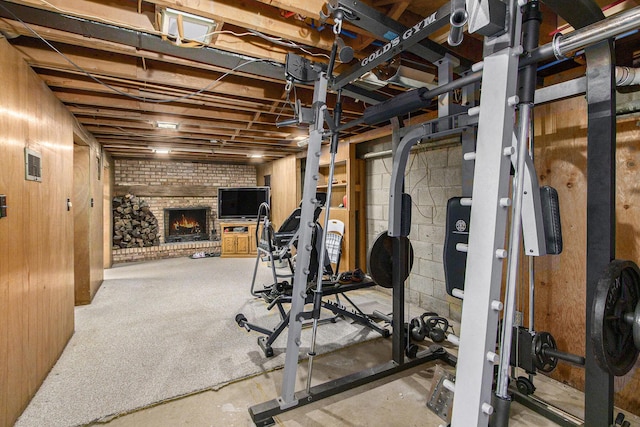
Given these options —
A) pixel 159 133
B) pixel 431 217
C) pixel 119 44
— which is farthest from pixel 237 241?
pixel 119 44

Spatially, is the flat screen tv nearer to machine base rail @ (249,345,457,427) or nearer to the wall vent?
the wall vent

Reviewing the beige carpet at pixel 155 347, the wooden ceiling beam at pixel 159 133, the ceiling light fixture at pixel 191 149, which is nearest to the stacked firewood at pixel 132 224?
the ceiling light fixture at pixel 191 149

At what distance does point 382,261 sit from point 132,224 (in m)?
6.41

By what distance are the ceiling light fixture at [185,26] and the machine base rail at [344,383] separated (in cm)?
228

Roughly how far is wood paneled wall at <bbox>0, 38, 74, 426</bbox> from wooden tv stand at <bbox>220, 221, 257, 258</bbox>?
4.23 metres

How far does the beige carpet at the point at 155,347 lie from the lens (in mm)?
2049

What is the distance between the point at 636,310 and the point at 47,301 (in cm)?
341

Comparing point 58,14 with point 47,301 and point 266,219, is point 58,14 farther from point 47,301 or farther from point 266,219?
point 266,219

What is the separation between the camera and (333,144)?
1.94 m

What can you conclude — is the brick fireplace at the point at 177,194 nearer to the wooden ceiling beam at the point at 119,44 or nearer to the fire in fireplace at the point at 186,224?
the fire in fireplace at the point at 186,224

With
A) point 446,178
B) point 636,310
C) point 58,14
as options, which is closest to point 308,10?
point 58,14

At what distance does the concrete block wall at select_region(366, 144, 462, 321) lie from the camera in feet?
11.2

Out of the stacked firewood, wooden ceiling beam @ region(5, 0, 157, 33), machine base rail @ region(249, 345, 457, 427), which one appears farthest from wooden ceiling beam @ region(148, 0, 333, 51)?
the stacked firewood

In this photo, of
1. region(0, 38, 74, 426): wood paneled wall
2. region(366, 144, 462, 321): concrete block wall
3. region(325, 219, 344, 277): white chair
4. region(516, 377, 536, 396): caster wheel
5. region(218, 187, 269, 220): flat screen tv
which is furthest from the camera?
region(218, 187, 269, 220): flat screen tv
